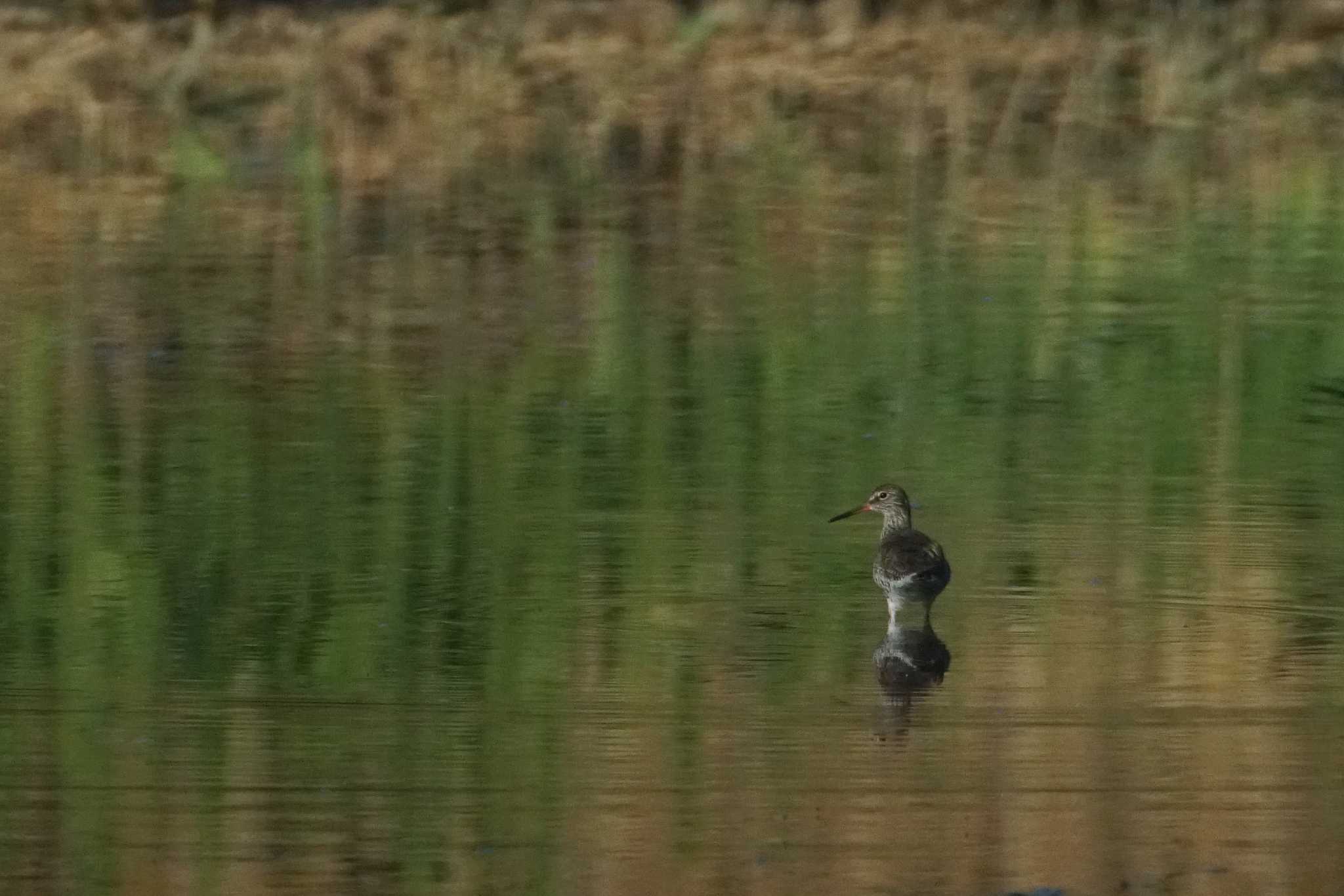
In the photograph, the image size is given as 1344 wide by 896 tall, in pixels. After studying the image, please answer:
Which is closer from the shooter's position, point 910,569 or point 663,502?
point 910,569

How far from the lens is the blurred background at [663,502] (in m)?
6.68

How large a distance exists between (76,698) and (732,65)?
16.9 meters

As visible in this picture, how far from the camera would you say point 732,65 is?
24.1 m

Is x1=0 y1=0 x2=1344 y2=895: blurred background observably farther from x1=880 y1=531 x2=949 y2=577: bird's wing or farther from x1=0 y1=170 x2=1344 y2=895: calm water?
x1=880 y1=531 x2=949 y2=577: bird's wing

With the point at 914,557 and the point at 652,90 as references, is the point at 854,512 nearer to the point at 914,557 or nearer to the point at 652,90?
the point at 914,557

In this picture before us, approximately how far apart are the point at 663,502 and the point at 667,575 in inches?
37.7

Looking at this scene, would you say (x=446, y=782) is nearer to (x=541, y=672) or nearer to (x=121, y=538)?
(x=541, y=672)

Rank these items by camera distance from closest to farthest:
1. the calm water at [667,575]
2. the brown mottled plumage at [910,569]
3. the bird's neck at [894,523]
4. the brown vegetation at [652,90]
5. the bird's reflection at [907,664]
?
the calm water at [667,575] < the bird's reflection at [907,664] < the brown mottled plumage at [910,569] < the bird's neck at [894,523] < the brown vegetation at [652,90]

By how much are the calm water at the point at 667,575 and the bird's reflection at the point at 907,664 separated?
17mm

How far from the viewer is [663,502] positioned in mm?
9883

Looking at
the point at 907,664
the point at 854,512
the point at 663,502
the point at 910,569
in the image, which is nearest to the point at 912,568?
the point at 910,569

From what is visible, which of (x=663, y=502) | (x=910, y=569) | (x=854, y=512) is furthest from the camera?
(x=663, y=502)

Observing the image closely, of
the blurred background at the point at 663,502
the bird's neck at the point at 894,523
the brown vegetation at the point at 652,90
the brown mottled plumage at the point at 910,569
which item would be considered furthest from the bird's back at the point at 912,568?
the brown vegetation at the point at 652,90

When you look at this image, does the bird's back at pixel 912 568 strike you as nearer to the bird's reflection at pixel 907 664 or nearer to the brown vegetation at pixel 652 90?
the bird's reflection at pixel 907 664
